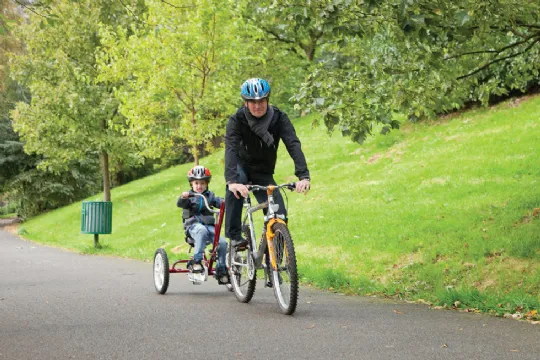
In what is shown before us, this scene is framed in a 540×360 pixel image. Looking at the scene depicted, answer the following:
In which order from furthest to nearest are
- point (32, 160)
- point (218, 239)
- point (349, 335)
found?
point (32, 160) → point (218, 239) → point (349, 335)

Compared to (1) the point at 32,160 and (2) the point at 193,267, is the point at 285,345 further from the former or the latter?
(1) the point at 32,160

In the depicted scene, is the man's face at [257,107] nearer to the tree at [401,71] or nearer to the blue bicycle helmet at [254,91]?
the blue bicycle helmet at [254,91]

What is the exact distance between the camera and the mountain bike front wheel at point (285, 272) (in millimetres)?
6059

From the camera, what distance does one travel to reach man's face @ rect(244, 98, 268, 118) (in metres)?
6.69

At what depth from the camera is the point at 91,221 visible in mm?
17531

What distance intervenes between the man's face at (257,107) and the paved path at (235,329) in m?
1.92

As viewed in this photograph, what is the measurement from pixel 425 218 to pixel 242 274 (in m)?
4.92

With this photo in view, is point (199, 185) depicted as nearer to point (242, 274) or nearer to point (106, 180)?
point (242, 274)

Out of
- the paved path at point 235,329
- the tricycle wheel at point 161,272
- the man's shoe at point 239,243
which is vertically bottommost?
the paved path at point 235,329

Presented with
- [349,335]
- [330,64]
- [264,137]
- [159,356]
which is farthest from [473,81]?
[159,356]

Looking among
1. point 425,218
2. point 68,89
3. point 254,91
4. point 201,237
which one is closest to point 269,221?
point 254,91

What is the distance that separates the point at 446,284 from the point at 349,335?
344cm

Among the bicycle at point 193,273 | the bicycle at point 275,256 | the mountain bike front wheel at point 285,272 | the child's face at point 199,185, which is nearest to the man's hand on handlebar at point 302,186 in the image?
the bicycle at point 275,256

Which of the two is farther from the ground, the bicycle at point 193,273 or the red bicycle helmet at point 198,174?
the red bicycle helmet at point 198,174
